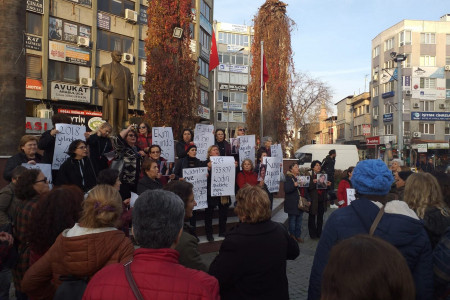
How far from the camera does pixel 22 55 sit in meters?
7.60

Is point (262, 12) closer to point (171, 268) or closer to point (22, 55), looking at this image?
point (22, 55)

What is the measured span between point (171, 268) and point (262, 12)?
1916 cm

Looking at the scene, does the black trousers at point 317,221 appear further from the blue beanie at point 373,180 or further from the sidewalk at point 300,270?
the blue beanie at point 373,180

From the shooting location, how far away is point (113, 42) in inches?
1187

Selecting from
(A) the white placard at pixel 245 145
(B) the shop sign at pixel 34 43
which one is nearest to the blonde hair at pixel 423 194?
(A) the white placard at pixel 245 145

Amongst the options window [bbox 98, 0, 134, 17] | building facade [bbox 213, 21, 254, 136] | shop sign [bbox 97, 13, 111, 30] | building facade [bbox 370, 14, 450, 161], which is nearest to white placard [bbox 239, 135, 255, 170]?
shop sign [bbox 97, 13, 111, 30]

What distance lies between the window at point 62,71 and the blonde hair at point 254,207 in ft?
87.5

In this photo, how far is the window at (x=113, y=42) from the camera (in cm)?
2943

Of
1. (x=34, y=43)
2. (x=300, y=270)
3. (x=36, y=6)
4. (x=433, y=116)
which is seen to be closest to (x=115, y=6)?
(x=36, y=6)

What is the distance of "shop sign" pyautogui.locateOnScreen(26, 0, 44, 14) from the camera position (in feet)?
81.1

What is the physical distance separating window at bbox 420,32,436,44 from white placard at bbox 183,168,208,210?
2287 inches

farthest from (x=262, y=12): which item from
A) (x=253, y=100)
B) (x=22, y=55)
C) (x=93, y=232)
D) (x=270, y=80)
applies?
(x=93, y=232)

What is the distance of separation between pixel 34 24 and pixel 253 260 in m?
27.0

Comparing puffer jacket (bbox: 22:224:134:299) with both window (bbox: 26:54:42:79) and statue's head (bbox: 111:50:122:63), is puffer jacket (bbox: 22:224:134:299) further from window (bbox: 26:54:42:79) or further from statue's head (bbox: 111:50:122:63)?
window (bbox: 26:54:42:79)
